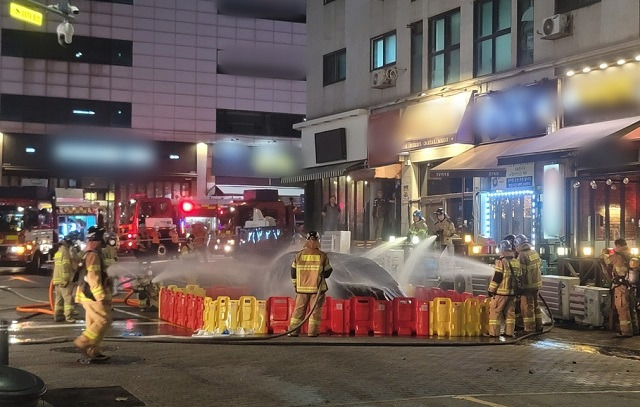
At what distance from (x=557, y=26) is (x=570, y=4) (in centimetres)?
79

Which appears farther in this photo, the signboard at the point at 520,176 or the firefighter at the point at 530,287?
the signboard at the point at 520,176

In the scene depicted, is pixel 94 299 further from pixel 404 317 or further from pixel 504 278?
pixel 504 278

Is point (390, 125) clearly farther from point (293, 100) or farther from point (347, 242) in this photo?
point (293, 100)

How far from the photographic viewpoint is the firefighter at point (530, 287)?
1336cm

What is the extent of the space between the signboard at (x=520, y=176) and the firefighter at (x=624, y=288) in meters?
6.42

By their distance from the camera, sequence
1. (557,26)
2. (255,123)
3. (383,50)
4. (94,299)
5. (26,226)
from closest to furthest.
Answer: (94,299), (557,26), (26,226), (383,50), (255,123)

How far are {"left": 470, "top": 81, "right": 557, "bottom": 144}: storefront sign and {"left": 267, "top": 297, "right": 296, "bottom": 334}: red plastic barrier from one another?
972 centimetres

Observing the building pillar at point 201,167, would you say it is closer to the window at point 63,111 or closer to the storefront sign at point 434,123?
the window at point 63,111

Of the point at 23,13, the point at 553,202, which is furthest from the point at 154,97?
the point at 553,202

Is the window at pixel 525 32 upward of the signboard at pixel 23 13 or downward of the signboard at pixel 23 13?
upward

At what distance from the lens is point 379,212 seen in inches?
1033

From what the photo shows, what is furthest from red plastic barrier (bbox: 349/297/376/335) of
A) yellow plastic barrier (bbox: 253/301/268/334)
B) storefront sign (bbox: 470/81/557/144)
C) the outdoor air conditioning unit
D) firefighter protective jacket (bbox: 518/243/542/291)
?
the outdoor air conditioning unit

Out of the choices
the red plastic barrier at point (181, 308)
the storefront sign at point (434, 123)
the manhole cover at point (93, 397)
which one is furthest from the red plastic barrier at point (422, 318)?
the storefront sign at point (434, 123)

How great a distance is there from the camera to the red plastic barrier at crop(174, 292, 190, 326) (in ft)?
44.1
